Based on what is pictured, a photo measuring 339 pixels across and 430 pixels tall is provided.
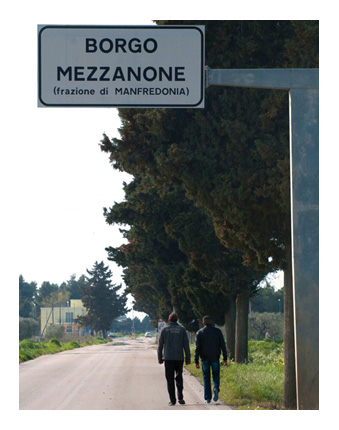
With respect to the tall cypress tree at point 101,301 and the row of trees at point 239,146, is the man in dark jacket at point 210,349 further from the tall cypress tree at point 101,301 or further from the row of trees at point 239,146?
the tall cypress tree at point 101,301

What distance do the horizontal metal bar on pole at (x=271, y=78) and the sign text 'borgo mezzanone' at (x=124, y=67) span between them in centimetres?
107

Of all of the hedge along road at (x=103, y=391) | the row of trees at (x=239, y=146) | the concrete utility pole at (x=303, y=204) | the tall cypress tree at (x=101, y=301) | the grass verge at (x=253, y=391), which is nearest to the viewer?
the concrete utility pole at (x=303, y=204)

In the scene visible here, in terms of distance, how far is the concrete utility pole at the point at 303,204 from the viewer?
11.9 metres

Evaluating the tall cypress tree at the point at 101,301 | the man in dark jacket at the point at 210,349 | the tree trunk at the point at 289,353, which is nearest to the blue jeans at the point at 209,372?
the man in dark jacket at the point at 210,349

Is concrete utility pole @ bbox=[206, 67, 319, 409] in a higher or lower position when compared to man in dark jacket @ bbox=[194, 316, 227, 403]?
higher

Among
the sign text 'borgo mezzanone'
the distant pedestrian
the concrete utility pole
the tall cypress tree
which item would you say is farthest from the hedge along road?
the tall cypress tree

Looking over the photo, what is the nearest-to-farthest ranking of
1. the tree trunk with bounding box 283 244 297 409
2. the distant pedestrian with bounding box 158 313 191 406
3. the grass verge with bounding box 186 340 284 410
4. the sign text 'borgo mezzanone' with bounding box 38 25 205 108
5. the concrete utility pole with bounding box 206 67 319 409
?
the sign text 'borgo mezzanone' with bounding box 38 25 205 108 → the concrete utility pole with bounding box 206 67 319 409 → the distant pedestrian with bounding box 158 313 191 406 → the grass verge with bounding box 186 340 284 410 → the tree trunk with bounding box 283 244 297 409

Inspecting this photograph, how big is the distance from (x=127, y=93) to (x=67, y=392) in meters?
10.9

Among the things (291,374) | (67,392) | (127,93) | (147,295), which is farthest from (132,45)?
(147,295)

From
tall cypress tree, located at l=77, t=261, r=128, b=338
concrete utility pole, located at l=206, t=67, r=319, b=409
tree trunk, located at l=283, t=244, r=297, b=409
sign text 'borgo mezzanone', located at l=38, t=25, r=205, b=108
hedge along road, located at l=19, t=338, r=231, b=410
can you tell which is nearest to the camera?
sign text 'borgo mezzanone', located at l=38, t=25, r=205, b=108

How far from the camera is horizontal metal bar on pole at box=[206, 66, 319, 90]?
12000mm

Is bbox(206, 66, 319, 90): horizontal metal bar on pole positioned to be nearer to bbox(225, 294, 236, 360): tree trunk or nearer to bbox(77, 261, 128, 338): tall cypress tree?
bbox(225, 294, 236, 360): tree trunk

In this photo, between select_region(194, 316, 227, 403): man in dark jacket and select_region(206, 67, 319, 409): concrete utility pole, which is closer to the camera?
select_region(206, 67, 319, 409): concrete utility pole
